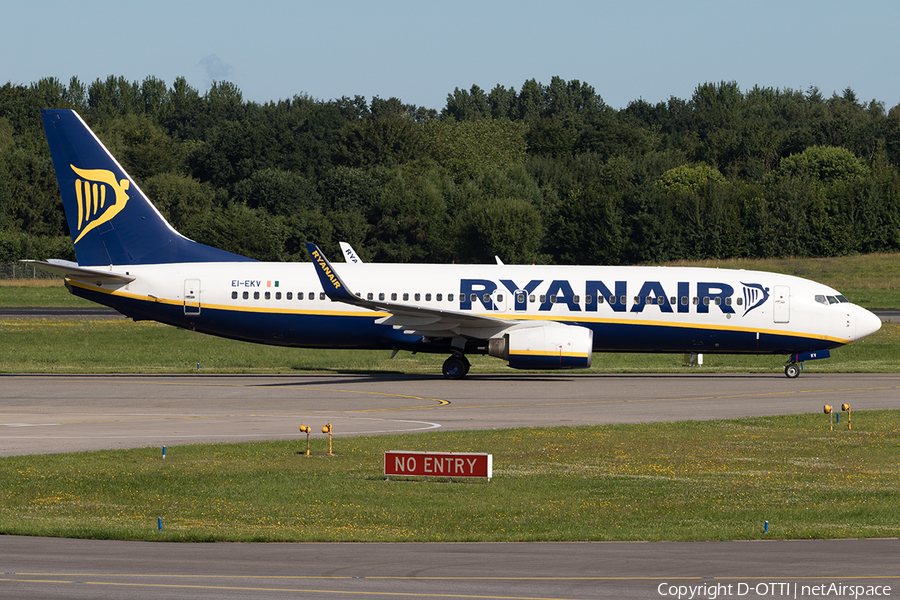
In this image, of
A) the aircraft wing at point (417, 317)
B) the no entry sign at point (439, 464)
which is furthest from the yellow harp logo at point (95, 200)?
the no entry sign at point (439, 464)

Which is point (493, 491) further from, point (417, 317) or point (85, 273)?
point (85, 273)

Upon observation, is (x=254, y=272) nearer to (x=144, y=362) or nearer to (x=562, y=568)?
(x=144, y=362)

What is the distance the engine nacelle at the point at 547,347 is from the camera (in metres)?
39.2

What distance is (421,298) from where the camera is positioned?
136 ft

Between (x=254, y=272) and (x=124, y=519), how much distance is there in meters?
24.8

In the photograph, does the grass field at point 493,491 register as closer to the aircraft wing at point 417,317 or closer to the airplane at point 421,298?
the aircraft wing at point 417,317

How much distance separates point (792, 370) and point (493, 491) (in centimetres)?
2587

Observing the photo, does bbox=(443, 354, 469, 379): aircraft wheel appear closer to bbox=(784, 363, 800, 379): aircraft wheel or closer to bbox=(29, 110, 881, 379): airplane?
bbox=(29, 110, 881, 379): airplane

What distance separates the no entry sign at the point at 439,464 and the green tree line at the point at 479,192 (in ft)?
284

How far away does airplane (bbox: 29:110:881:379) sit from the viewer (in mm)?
40906

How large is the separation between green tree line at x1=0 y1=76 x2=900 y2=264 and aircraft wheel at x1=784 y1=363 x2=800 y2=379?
65.1 m

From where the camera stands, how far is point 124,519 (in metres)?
18.0

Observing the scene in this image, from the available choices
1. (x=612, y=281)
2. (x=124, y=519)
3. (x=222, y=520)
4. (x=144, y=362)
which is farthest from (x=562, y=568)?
(x=144, y=362)

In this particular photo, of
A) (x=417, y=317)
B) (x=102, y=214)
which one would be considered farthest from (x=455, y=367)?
(x=102, y=214)
